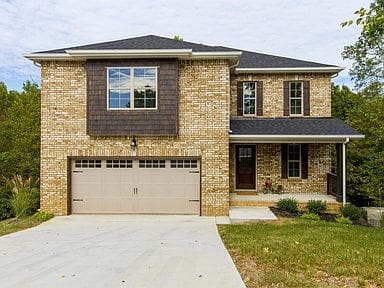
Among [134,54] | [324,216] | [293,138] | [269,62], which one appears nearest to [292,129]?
[293,138]

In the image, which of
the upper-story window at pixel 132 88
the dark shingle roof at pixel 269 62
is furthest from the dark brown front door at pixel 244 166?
the upper-story window at pixel 132 88

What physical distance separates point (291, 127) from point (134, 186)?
654 centimetres

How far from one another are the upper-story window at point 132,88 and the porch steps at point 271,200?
4.94 meters

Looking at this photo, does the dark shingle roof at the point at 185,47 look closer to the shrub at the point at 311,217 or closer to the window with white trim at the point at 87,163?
the window with white trim at the point at 87,163

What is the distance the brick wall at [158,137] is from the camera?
519 inches

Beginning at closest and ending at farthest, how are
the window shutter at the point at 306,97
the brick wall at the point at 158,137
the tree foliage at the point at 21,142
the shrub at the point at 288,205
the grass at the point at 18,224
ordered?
the grass at the point at 18,224, the brick wall at the point at 158,137, the shrub at the point at 288,205, the window shutter at the point at 306,97, the tree foliage at the point at 21,142

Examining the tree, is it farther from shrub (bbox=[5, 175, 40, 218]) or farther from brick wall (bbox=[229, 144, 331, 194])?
shrub (bbox=[5, 175, 40, 218])

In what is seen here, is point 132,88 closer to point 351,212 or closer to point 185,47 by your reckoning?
point 185,47

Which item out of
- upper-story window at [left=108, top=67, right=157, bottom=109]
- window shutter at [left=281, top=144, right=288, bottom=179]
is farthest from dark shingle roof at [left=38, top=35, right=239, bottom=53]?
window shutter at [left=281, top=144, right=288, bottom=179]

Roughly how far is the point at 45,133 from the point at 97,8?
762 centimetres

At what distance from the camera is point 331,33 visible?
22156 mm

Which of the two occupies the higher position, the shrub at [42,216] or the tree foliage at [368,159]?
the tree foliage at [368,159]

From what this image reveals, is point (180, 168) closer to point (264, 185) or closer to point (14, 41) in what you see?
point (264, 185)

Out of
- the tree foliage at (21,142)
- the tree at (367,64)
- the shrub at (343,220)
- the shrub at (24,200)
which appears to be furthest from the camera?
the tree at (367,64)
